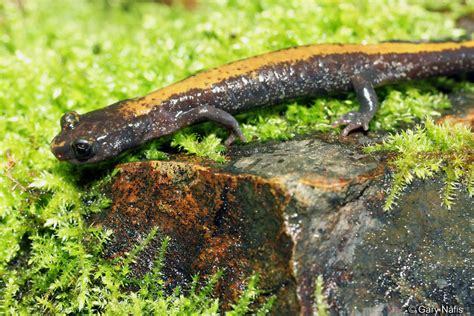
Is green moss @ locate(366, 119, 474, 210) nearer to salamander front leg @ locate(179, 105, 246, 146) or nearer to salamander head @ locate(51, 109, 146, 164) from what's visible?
salamander front leg @ locate(179, 105, 246, 146)

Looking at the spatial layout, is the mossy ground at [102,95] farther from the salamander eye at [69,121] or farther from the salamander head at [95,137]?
the salamander eye at [69,121]

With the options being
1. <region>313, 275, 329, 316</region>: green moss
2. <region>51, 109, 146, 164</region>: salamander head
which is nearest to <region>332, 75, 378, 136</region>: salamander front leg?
<region>313, 275, 329, 316</region>: green moss

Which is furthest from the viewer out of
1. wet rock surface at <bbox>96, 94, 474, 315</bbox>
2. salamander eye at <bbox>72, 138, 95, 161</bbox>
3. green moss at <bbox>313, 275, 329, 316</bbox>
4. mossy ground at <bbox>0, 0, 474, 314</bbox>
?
salamander eye at <bbox>72, 138, 95, 161</bbox>

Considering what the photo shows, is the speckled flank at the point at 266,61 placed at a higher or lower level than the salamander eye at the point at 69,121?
higher

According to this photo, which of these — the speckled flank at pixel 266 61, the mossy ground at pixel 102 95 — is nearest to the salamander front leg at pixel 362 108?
the mossy ground at pixel 102 95

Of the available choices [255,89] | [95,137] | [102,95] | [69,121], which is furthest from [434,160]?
[102,95]

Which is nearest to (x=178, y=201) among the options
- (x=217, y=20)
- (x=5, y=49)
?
(x=217, y=20)

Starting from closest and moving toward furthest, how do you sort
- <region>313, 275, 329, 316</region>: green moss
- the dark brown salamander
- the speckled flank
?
<region>313, 275, 329, 316</region>: green moss → the dark brown salamander → the speckled flank

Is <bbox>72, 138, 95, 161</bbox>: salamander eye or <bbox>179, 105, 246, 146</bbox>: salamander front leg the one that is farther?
<bbox>179, 105, 246, 146</bbox>: salamander front leg
